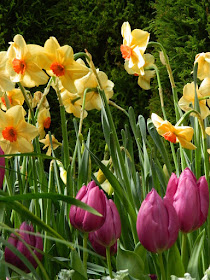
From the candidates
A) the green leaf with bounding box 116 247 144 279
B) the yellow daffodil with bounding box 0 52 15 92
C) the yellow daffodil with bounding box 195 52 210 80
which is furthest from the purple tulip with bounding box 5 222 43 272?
the yellow daffodil with bounding box 195 52 210 80

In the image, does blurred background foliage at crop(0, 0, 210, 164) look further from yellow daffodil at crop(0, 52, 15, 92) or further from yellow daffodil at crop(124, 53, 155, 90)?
yellow daffodil at crop(0, 52, 15, 92)

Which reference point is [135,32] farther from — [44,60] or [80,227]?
[80,227]

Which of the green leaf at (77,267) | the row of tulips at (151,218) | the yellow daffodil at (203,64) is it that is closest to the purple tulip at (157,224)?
the row of tulips at (151,218)

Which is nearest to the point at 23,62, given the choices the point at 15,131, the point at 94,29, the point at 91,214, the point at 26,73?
the point at 26,73

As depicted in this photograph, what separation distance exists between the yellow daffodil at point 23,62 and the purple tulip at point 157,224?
0.40 metres

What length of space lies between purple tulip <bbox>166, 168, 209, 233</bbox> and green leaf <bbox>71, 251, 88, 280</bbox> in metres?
0.16

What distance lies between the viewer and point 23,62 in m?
1.05

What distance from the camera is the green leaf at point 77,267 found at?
0.80 meters

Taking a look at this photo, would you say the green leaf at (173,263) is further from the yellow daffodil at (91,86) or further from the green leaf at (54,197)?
the yellow daffodil at (91,86)

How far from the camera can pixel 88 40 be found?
4.02m

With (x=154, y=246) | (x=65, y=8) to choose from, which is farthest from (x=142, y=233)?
(x=65, y=8)

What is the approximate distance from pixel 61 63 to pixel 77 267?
1.32 feet

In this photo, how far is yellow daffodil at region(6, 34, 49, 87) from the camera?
3.42 feet

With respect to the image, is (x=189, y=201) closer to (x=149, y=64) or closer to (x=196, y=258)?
(x=196, y=258)
